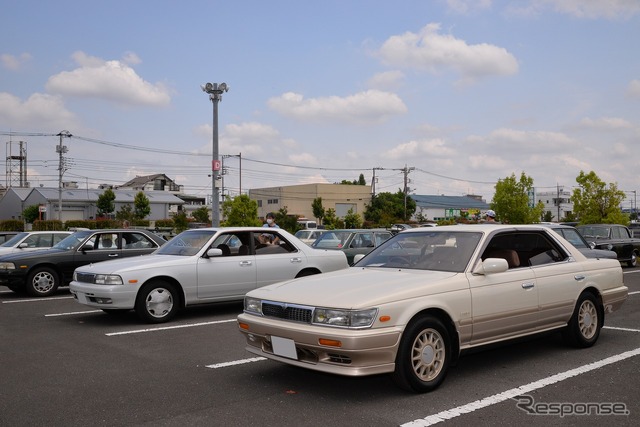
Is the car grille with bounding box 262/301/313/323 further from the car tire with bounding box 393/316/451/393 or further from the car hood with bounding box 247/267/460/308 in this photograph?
the car tire with bounding box 393/316/451/393

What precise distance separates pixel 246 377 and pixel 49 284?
8662 millimetres

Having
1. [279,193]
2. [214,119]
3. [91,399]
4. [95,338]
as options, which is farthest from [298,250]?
[279,193]

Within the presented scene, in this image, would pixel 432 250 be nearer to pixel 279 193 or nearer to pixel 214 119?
pixel 214 119

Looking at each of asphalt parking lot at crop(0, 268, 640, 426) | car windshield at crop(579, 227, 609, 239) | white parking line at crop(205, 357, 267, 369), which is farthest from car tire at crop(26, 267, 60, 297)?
car windshield at crop(579, 227, 609, 239)

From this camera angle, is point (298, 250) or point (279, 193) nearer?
point (298, 250)

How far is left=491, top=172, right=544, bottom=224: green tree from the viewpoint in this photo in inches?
1326

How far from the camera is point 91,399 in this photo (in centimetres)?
495

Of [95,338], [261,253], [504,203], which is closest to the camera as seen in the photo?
[95,338]

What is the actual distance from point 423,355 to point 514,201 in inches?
1221

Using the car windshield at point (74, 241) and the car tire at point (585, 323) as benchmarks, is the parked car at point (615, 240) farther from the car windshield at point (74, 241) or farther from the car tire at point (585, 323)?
the car windshield at point (74, 241)

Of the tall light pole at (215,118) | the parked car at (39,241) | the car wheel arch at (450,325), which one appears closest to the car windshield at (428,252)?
the car wheel arch at (450,325)

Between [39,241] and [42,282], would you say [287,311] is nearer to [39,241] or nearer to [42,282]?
[42,282]

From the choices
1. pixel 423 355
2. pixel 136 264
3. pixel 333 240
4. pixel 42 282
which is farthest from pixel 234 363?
pixel 333 240

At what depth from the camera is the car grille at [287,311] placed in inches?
193
